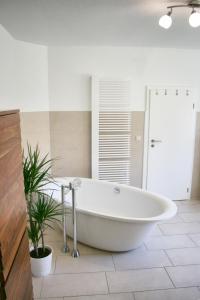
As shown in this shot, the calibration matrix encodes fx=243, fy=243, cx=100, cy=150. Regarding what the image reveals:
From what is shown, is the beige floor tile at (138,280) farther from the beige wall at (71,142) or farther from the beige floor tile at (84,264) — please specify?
the beige wall at (71,142)

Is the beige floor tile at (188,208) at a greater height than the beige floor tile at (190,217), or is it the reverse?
the beige floor tile at (188,208)

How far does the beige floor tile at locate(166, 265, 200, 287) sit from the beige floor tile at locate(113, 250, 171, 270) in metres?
0.13

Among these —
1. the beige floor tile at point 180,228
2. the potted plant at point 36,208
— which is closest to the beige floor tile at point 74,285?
the potted plant at point 36,208

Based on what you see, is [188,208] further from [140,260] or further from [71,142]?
[71,142]

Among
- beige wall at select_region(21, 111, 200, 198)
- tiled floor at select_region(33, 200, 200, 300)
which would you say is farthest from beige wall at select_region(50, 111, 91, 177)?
tiled floor at select_region(33, 200, 200, 300)

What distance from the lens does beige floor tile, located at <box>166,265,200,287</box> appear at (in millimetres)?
2406

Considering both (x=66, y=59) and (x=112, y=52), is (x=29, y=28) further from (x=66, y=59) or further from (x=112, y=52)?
(x=112, y=52)

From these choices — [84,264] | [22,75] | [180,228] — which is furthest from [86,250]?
[22,75]

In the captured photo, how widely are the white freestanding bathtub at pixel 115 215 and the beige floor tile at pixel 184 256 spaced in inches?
15.3

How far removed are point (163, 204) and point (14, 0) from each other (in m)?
2.62

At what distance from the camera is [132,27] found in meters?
2.77

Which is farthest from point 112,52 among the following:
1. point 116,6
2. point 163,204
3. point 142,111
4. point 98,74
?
point 163,204

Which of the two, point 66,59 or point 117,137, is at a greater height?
point 66,59

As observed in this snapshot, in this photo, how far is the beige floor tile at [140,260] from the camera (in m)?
2.68
